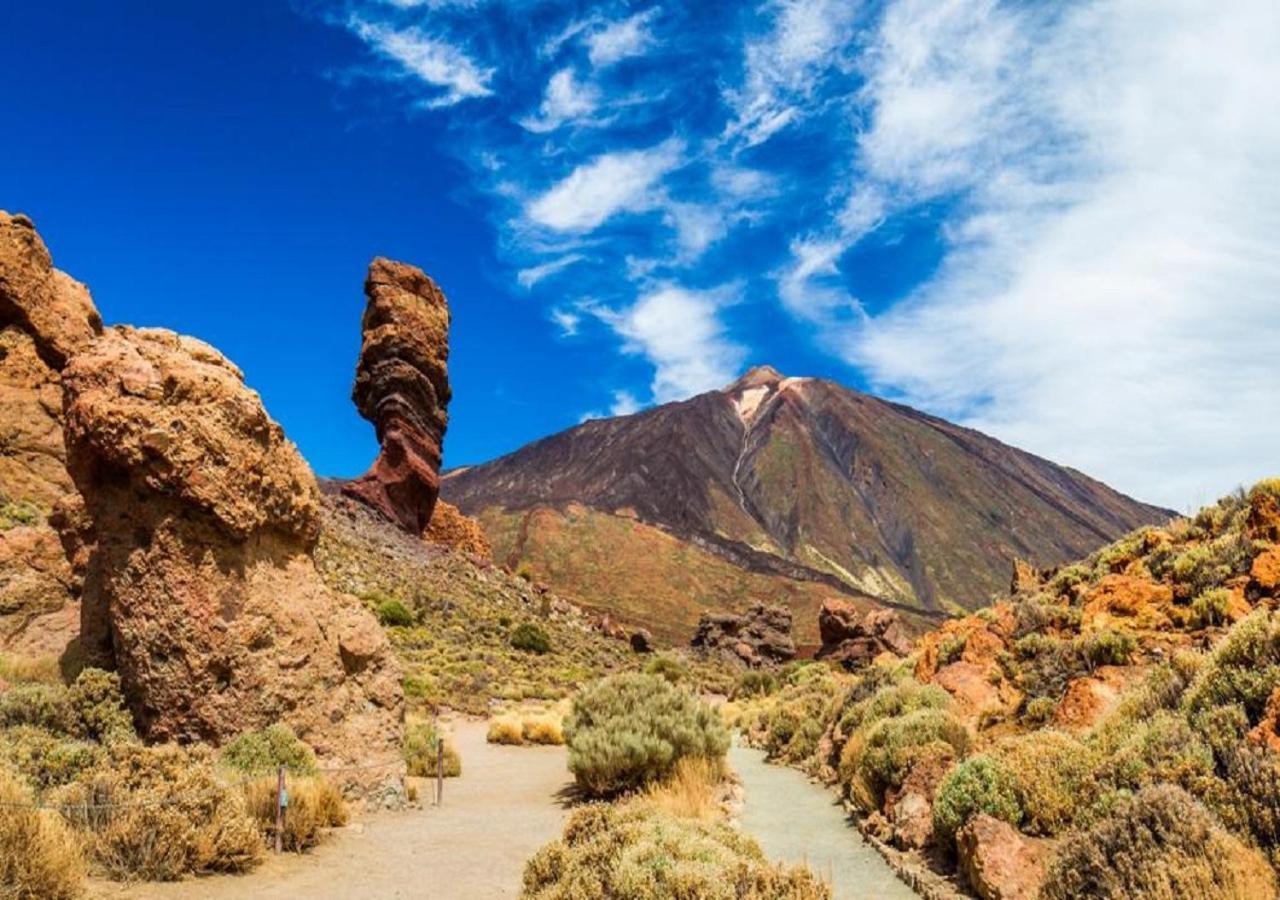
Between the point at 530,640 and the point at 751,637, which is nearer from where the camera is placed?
the point at 530,640

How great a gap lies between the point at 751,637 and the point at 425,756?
36.3 metres

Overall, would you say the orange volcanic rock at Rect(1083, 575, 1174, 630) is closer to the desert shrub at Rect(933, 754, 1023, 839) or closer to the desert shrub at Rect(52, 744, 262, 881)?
the desert shrub at Rect(933, 754, 1023, 839)

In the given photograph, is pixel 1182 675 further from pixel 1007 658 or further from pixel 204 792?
pixel 204 792

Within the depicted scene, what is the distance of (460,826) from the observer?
35.1 ft

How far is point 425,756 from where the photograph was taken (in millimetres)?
14688

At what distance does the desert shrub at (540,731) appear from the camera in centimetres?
2022

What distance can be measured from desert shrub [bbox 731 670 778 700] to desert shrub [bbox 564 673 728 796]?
749 inches

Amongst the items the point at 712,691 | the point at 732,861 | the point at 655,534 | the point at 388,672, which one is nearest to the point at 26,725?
the point at 388,672

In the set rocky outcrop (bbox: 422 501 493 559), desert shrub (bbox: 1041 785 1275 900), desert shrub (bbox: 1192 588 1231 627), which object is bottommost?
desert shrub (bbox: 1041 785 1275 900)

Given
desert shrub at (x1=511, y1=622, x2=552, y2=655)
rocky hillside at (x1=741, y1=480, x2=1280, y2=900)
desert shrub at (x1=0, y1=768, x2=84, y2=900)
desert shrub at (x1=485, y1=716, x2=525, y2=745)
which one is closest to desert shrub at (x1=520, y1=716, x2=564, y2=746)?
desert shrub at (x1=485, y1=716, x2=525, y2=745)

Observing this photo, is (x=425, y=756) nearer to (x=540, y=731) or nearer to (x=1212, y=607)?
(x=540, y=731)

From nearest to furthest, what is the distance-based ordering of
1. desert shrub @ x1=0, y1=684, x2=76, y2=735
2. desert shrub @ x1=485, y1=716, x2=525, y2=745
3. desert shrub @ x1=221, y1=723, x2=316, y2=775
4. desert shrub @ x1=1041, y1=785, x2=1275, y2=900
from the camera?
desert shrub @ x1=1041, y1=785, x2=1275, y2=900, desert shrub @ x1=221, y1=723, x2=316, y2=775, desert shrub @ x1=0, y1=684, x2=76, y2=735, desert shrub @ x1=485, y1=716, x2=525, y2=745

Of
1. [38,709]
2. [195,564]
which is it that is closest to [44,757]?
[38,709]

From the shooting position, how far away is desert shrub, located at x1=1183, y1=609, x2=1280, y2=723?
7.16 metres
